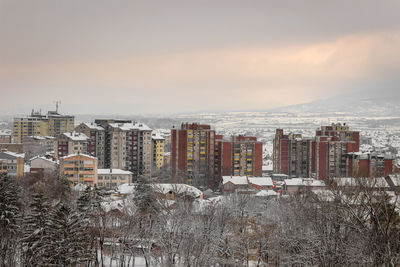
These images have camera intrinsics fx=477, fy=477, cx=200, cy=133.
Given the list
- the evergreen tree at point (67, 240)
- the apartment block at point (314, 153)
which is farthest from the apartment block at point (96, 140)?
the evergreen tree at point (67, 240)

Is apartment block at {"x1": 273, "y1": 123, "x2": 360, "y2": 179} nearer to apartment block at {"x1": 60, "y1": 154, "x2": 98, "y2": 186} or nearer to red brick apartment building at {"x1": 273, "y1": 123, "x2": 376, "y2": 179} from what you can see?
red brick apartment building at {"x1": 273, "y1": 123, "x2": 376, "y2": 179}

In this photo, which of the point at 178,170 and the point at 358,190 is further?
the point at 178,170

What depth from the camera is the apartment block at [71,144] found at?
3212cm

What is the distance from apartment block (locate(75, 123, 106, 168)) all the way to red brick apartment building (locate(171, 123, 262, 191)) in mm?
6350

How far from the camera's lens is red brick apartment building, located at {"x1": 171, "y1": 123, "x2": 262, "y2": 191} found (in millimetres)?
29516

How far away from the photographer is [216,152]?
30688 millimetres

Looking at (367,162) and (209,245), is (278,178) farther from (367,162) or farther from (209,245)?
(209,245)

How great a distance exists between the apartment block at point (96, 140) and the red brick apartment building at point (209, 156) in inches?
250

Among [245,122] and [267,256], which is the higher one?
[245,122]

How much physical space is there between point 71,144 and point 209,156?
9.49 m

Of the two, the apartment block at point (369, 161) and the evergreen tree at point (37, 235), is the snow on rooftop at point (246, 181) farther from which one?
the evergreen tree at point (37, 235)

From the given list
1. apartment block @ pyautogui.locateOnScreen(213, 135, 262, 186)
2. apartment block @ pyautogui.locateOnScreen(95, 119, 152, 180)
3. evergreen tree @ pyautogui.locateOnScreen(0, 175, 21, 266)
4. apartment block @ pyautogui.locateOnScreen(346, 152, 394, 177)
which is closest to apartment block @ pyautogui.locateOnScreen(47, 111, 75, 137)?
apartment block @ pyautogui.locateOnScreen(95, 119, 152, 180)

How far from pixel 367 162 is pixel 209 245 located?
63.2 ft

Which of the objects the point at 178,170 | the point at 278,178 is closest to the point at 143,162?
the point at 178,170
